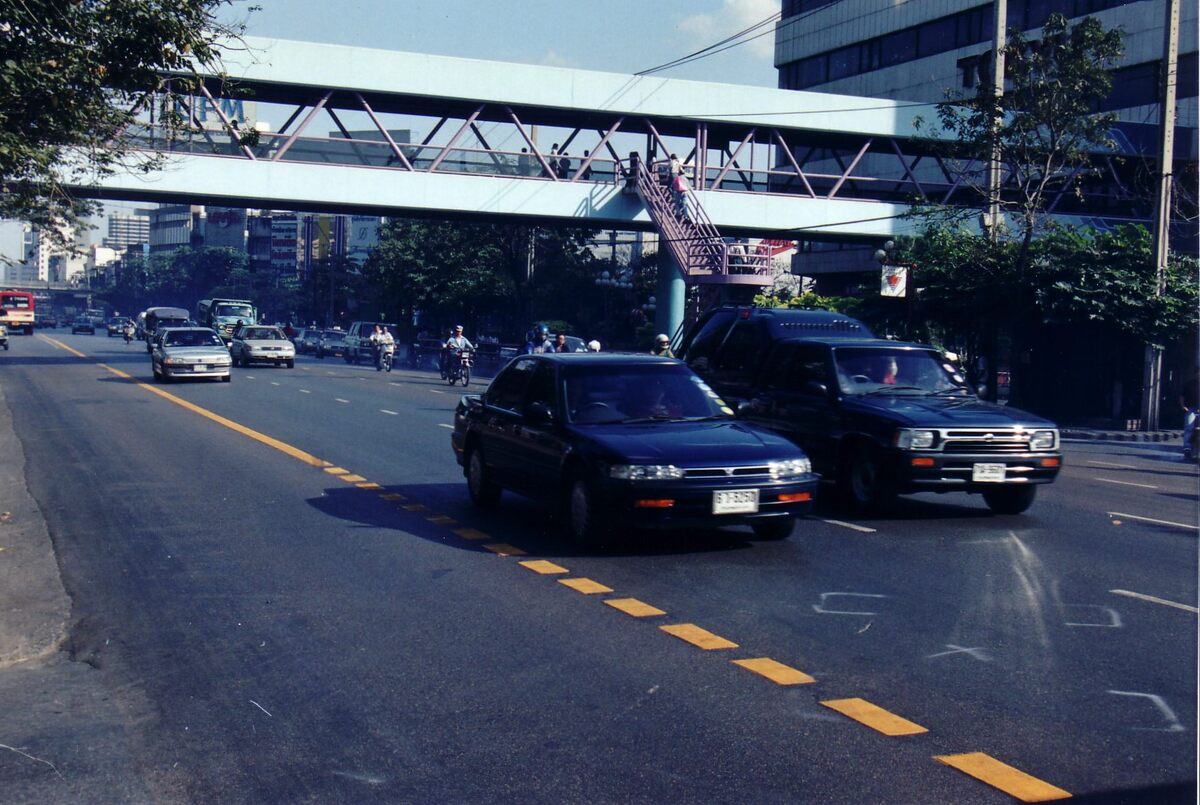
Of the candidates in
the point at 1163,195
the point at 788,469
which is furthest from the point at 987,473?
the point at 1163,195

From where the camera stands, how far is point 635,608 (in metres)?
8.38

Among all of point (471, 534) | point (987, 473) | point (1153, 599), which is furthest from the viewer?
point (987, 473)

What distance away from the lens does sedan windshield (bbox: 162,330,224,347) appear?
35.4m

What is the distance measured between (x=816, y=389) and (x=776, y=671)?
665cm

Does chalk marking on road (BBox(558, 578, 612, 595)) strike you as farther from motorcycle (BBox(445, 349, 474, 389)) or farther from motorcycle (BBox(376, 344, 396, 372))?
motorcycle (BBox(376, 344, 396, 372))

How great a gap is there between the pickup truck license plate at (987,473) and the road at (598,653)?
48 cm

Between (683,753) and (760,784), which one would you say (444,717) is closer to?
(683,753)

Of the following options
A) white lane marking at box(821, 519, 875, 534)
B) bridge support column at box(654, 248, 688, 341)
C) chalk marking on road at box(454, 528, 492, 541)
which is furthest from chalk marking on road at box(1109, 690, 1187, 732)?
bridge support column at box(654, 248, 688, 341)

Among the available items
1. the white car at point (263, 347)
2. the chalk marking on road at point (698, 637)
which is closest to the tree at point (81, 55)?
the chalk marking on road at point (698, 637)

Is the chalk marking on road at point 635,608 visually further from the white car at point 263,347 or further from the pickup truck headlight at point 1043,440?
the white car at point 263,347

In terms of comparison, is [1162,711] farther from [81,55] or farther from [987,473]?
[81,55]

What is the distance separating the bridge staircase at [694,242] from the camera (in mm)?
37562

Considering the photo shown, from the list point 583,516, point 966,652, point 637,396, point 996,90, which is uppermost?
point 996,90

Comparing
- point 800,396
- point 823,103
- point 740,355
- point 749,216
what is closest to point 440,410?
point 740,355
